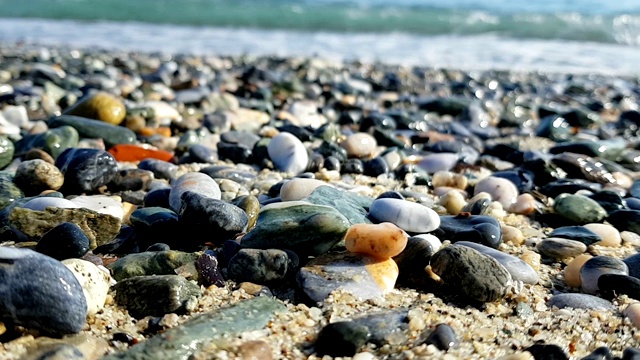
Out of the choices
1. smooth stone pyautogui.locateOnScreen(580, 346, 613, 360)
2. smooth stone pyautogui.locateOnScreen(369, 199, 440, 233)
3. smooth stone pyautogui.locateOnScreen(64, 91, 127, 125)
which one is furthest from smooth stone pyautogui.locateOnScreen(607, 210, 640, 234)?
smooth stone pyautogui.locateOnScreen(64, 91, 127, 125)

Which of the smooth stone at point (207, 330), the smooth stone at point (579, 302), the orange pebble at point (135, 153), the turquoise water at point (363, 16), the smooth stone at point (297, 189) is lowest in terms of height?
the orange pebble at point (135, 153)

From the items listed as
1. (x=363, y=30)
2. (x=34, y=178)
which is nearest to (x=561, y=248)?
(x=34, y=178)

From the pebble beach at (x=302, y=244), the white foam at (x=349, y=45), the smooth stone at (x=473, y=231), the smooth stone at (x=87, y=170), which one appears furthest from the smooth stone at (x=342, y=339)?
the white foam at (x=349, y=45)

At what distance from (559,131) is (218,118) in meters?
2.30

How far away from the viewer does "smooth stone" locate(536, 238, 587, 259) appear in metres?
1.93

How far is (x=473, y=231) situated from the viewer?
6.26 feet

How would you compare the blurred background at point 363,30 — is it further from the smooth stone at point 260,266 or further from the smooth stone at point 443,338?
the smooth stone at point 443,338

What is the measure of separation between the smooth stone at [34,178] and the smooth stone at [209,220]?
666 mm

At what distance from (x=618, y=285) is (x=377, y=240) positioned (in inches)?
26.0

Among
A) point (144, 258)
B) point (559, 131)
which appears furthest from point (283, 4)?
point (144, 258)

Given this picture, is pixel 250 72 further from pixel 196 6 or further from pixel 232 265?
pixel 196 6

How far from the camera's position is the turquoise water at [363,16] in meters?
13.9

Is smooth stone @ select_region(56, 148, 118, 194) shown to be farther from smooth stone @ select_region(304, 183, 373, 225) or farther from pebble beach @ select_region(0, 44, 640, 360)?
smooth stone @ select_region(304, 183, 373, 225)

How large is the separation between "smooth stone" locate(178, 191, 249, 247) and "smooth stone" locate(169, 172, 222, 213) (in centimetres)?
19
